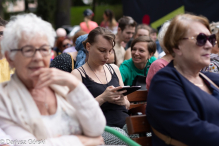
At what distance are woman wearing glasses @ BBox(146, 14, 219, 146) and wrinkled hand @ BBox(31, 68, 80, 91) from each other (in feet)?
2.31

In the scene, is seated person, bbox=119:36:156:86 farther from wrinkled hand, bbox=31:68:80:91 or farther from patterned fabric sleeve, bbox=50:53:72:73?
wrinkled hand, bbox=31:68:80:91

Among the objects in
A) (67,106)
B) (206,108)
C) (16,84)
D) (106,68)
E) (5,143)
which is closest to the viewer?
(5,143)

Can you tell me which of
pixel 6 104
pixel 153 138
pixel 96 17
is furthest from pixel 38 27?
pixel 96 17

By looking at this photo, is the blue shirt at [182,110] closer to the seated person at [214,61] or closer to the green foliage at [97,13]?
the seated person at [214,61]

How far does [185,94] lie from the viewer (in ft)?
7.27

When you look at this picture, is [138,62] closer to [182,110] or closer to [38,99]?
[182,110]

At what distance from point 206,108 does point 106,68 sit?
5.20ft

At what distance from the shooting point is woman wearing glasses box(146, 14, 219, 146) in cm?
207

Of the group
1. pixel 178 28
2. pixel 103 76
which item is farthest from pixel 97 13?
pixel 178 28

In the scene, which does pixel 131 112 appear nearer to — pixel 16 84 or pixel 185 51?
pixel 185 51

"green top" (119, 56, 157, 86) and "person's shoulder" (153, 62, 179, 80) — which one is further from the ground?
"person's shoulder" (153, 62, 179, 80)

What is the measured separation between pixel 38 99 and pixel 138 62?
2.47m

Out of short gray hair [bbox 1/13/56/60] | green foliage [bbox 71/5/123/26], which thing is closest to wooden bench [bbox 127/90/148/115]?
short gray hair [bbox 1/13/56/60]

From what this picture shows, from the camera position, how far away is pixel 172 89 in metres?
2.17
